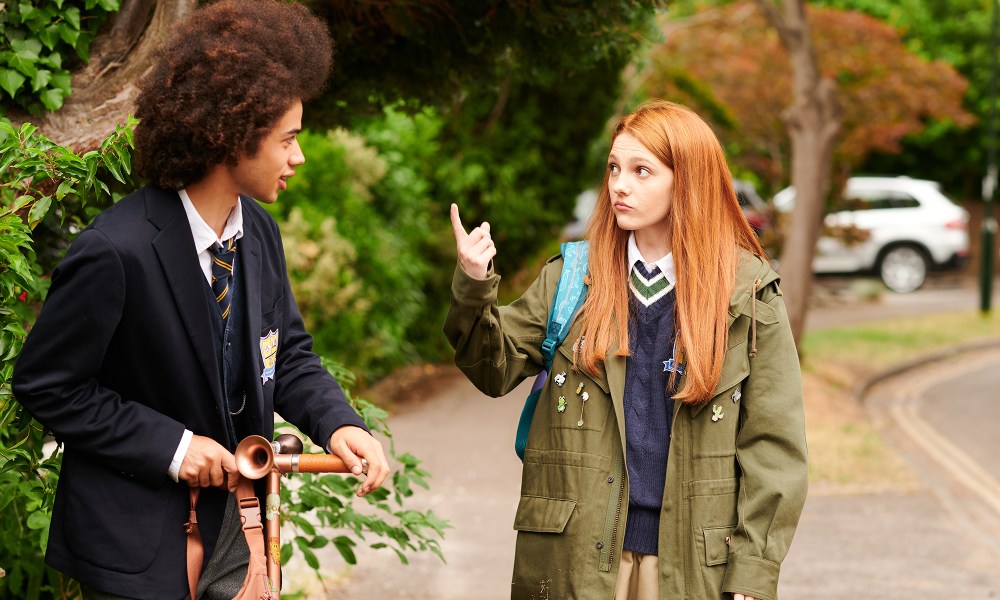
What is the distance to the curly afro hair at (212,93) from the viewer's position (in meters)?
2.34

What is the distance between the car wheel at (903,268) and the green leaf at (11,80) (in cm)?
2065

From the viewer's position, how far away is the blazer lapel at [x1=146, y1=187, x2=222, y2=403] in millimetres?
2303

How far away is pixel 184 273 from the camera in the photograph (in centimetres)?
232

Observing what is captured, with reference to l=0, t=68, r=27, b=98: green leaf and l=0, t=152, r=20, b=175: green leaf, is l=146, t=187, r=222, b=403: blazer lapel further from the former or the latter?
l=0, t=68, r=27, b=98: green leaf

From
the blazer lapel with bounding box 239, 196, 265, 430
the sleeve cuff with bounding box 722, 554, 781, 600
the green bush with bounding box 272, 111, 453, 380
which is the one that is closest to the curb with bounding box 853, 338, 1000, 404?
the green bush with bounding box 272, 111, 453, 380

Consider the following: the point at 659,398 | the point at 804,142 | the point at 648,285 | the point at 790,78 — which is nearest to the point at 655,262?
the point at 648,285

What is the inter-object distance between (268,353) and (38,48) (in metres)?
1.35

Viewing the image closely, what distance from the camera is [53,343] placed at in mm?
2221

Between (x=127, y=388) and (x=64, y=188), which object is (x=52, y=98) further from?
(x=127, y=388)

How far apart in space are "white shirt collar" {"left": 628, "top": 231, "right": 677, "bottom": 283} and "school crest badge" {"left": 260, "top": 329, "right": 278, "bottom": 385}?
3.29ft

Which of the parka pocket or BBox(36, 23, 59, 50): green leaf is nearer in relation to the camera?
the parka pocket

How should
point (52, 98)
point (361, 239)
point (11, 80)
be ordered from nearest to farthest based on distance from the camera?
point (11, 80) < point (52, 98) < point (361, 239)

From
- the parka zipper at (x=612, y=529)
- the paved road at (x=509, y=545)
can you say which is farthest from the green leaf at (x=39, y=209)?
the paved road at (x=509, y=545)

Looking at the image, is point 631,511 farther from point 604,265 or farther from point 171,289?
point 171,289
